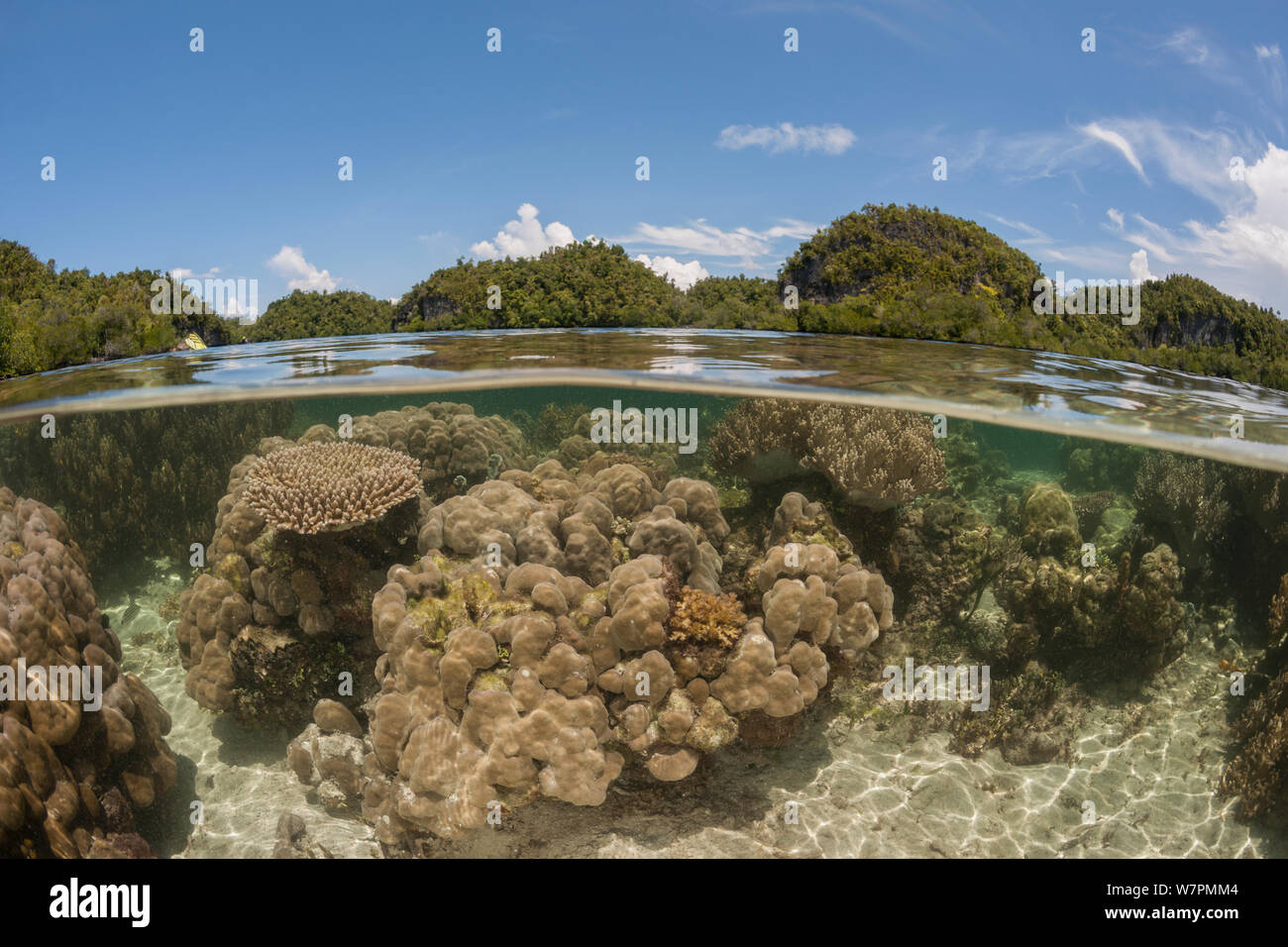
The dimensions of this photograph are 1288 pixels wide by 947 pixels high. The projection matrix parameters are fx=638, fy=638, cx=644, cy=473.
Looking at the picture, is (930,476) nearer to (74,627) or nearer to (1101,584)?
(1101,584)

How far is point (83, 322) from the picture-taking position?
1395 cm

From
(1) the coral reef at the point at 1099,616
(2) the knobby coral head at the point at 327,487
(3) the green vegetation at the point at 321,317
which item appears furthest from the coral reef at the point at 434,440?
(3) the green vegetation at the point at 321,317

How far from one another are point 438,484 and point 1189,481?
1201 cm

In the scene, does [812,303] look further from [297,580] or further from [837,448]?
[297,580]

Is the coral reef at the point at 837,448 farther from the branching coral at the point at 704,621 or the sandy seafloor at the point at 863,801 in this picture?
the branching coral at the point at 704,621

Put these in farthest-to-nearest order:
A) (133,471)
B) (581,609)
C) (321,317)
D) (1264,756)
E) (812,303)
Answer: (321,317), (812,303), (133,471), (1264,756), (581,609)

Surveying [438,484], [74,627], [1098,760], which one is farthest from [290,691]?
[1098,760]

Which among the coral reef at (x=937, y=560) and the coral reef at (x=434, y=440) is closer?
the coral reef at (x=937, y=560)

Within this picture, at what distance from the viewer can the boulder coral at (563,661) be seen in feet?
18.7

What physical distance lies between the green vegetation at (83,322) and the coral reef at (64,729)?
5942 millimetres

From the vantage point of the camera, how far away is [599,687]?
611cm

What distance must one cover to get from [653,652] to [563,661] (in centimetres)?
85

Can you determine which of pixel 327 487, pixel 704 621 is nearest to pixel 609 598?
pixel 704 621

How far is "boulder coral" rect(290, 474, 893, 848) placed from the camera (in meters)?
5.71
